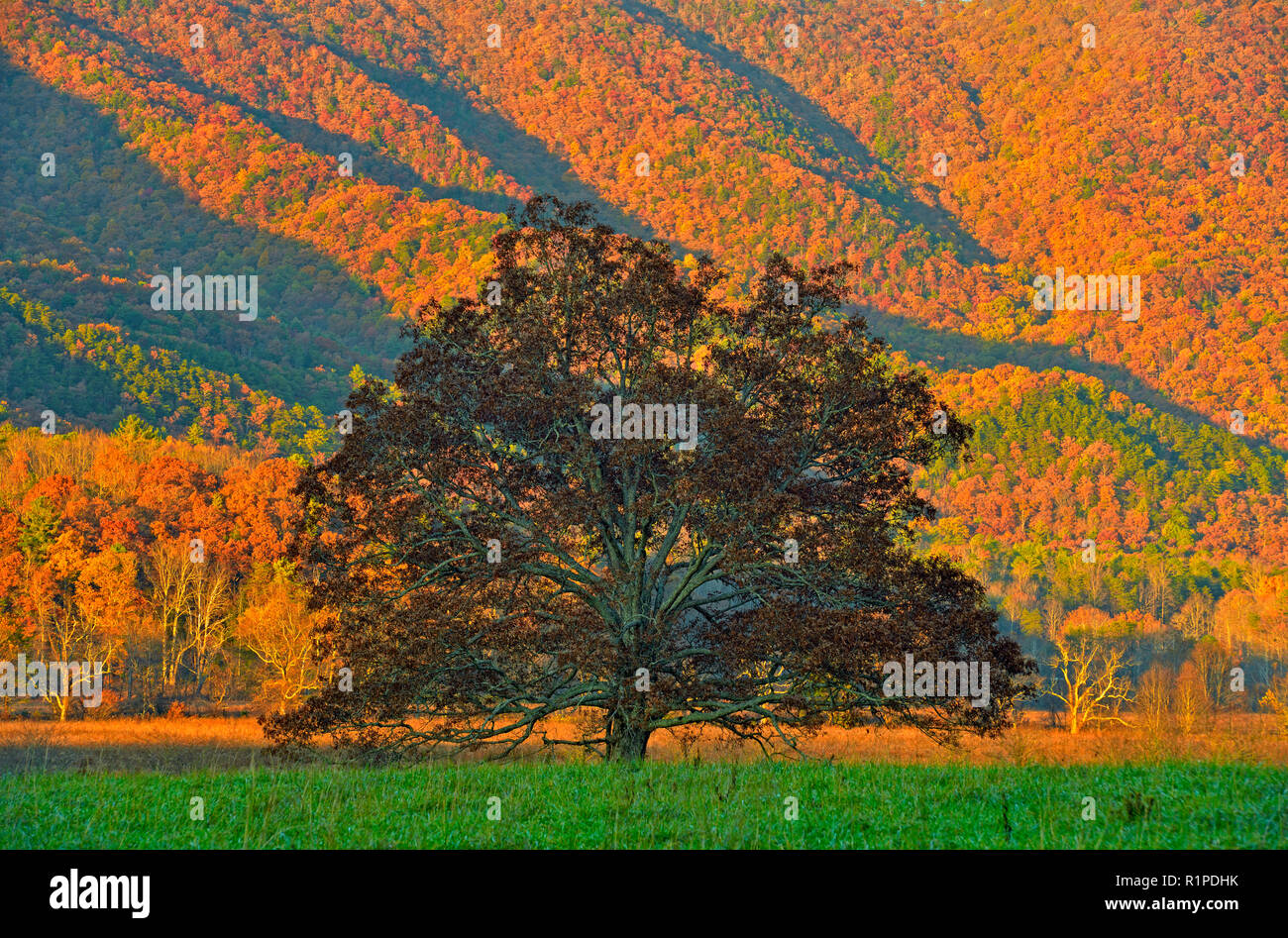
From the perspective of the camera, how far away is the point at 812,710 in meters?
21.2

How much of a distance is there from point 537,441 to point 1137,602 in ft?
547

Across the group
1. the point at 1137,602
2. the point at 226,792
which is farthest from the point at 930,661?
the point at 1137,602

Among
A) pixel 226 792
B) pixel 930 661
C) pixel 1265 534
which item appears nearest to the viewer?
pixel 226 792

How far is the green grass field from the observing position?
384 inches

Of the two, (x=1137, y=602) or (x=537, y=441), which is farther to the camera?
(x=1137, y=602)

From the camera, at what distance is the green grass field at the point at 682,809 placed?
977 centimetres

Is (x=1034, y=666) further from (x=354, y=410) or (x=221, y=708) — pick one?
(x=221, y=708)

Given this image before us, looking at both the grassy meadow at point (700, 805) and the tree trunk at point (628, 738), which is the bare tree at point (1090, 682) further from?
the grassy meadow at point (700, 805)

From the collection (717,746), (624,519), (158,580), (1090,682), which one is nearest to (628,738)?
(717,746)

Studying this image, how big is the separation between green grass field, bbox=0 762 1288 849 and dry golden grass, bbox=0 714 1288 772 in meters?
2.12

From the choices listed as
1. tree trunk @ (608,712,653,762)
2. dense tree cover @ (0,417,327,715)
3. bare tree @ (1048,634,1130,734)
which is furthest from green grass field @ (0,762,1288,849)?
bare tree @ (1048,634,1130,734)

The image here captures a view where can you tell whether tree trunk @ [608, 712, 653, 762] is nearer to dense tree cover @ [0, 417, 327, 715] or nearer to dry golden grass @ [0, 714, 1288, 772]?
dry golden grass @ [0, 714, 1288, 772]

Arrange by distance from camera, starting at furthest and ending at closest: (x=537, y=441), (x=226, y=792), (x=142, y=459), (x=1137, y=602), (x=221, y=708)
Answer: (x=1137, y=602)
(x=142, y=459)
(x=221, y=708)
(x=537, y=441)
(x=226, y=792)

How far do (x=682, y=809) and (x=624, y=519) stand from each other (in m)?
12.2
